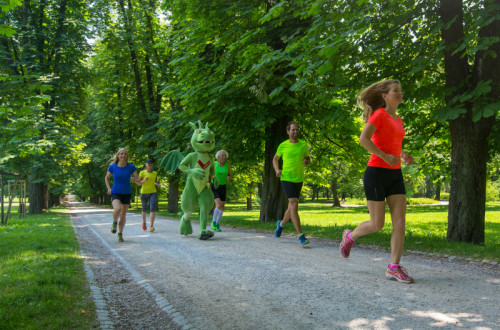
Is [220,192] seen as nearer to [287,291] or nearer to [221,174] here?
[221,174]

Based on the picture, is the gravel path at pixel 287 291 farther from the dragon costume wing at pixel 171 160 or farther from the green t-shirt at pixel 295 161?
the dragon costume wing at pixel 171 160

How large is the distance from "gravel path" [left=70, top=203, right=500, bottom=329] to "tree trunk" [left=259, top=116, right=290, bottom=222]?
209 inches

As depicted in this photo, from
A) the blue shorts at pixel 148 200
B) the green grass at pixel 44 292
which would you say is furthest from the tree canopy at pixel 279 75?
the blue shorts at pixel 148 200

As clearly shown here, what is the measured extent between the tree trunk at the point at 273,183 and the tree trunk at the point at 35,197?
1665 centimetres

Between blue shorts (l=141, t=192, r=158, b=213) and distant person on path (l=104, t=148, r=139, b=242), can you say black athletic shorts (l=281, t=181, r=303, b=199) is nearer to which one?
distant person on path (l=104, t=148, r=139, b=242)

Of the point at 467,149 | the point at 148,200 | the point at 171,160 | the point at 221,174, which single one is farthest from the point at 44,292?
the point at 148,200

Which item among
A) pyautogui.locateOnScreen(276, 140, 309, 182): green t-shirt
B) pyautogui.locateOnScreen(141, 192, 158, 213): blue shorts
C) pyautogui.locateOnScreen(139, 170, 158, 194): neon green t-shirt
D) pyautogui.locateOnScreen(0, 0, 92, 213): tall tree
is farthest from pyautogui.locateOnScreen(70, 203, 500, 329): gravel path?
pyautogui.locateOnScreen(0, 0, 92, 213): tall tree

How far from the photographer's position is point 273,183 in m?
11.9

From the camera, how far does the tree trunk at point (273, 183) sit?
11.7 m

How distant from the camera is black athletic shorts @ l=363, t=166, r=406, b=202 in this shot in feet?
14.1

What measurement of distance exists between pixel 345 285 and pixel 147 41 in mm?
20522

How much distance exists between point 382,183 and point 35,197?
76.6 ft

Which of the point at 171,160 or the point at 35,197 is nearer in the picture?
the point at 171,160

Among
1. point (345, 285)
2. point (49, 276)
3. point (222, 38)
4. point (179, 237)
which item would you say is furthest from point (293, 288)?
point (222, 38)
